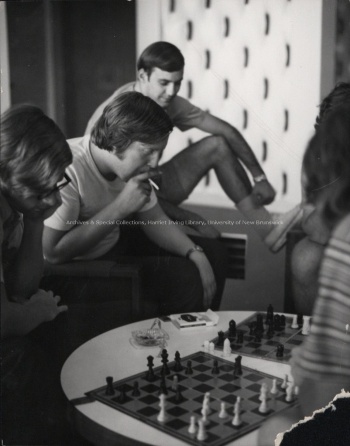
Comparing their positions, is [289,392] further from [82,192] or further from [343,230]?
[82,192]

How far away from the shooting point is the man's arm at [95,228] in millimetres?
2066

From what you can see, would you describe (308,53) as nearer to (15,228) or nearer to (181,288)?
(181,288)

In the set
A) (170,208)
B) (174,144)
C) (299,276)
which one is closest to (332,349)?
(299,276)

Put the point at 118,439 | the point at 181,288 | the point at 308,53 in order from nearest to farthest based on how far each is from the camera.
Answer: the point at 118,439 < the point at 308,53 < the point at 181,288

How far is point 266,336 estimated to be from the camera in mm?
2105

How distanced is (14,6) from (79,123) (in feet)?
1.54

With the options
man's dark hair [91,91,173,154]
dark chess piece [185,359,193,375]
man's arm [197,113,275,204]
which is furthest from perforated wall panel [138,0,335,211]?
dark chess piece [185,359,193,375]

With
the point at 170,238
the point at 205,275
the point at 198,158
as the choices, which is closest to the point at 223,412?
the point at 205,275

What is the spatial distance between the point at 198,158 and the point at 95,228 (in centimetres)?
44

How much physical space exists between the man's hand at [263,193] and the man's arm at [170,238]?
280mm

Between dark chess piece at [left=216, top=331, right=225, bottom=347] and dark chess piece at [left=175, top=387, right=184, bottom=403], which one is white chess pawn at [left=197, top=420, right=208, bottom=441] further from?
dark chess piece at [left=216, top=331, right=225, bottom=347]

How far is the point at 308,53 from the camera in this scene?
1.98m

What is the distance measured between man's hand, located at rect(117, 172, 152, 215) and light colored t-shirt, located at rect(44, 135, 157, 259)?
2 cm

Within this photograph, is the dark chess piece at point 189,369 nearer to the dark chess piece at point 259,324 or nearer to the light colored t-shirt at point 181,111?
the dark chess piece at point 259,324
